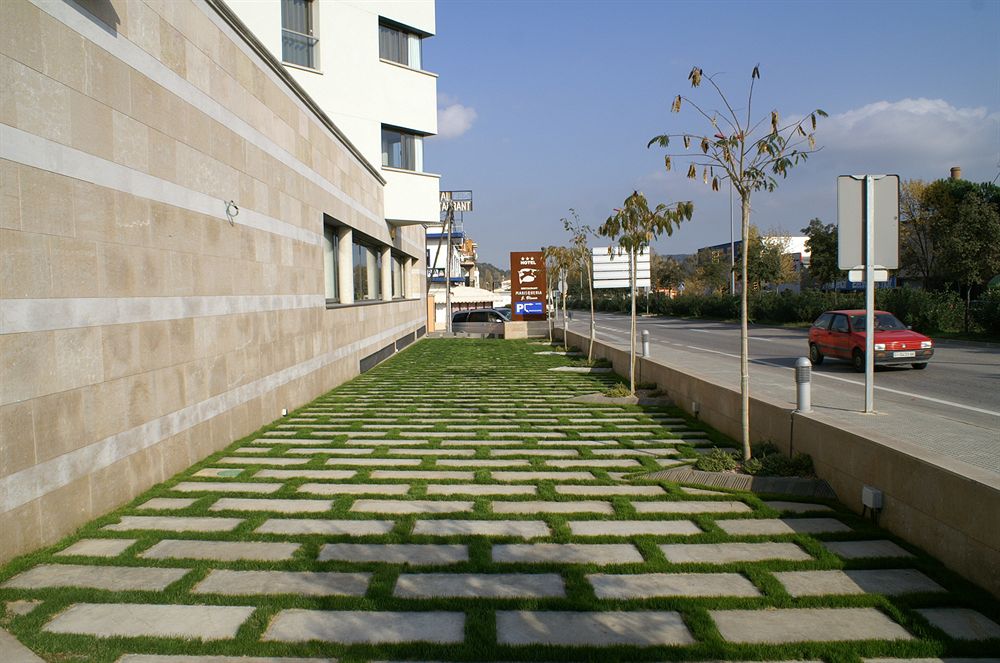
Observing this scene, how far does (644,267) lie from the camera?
33.1m

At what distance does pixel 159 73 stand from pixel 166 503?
4.31 meters

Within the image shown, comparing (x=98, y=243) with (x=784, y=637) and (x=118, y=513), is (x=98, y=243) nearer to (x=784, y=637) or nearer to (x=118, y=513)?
(x=118, y=513)

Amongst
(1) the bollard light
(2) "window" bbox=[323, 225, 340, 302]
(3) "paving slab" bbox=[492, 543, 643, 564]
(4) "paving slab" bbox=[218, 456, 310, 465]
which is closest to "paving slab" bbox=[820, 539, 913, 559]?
(3) "paving slab" bbox=[492, 543, 643, 564]

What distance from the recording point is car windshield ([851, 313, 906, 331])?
17.2m

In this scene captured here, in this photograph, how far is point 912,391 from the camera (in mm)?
13539

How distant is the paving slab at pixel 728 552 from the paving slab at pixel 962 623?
92 centimetres

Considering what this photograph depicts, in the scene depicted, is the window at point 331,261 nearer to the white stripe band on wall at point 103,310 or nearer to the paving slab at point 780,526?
the white stripe band on wall at point 103,310

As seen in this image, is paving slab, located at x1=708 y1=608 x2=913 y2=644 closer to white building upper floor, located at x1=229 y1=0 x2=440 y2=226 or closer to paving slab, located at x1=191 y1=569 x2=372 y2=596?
paving slab, located at x1=191 y1=569 x2=372 y2=596

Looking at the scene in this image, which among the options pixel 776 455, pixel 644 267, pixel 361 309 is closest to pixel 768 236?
pixel 644 267

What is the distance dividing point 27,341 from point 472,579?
356 centimetres

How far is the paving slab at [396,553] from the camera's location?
15.8 ft

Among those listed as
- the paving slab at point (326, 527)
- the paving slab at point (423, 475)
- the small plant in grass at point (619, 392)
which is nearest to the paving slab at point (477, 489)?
the paving slab at point (423, 475)

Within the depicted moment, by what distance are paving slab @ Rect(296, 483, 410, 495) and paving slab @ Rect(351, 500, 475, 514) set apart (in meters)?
0.28

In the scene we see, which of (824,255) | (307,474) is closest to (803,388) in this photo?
(307,474)
